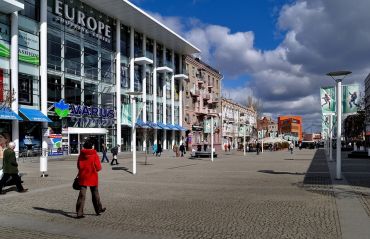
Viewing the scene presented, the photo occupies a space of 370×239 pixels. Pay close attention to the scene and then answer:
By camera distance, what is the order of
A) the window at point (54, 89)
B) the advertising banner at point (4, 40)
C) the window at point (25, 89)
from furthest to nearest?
the window at point (54, 89), the window at point (25, 89), the advertising banner at point (4, 40)

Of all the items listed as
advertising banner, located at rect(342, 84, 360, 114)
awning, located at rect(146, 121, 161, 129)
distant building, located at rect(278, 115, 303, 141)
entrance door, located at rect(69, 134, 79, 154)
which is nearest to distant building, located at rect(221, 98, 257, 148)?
awning, located at rect(146, 121, 161, 129)

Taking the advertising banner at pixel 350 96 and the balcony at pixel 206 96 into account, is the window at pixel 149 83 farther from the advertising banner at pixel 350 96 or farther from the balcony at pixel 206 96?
the advertising banner at pixel 350 96

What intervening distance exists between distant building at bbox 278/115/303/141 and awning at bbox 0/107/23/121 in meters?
114

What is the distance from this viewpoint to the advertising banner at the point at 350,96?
1725cm

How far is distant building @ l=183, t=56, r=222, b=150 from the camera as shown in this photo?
65750 millimetres

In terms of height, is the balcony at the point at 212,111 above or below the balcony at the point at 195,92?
below

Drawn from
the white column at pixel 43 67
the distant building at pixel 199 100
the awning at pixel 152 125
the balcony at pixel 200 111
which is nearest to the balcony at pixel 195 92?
the distant building at pixel 199 100

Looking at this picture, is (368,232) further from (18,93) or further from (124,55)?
(124,55)

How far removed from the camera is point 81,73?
40.4 meters

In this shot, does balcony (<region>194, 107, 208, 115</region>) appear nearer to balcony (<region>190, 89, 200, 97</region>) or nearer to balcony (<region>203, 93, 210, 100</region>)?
A: balcony (<region>203, 93, 210, 100</region>)

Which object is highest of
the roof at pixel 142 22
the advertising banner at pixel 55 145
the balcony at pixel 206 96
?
the roof at pixel 142 22

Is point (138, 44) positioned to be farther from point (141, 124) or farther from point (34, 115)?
point (34, 115)

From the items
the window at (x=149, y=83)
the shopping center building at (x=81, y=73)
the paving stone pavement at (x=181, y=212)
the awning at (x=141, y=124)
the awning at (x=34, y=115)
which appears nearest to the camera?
the paving stone pavement at (x=181, y=212)

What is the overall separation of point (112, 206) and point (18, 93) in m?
25.7
